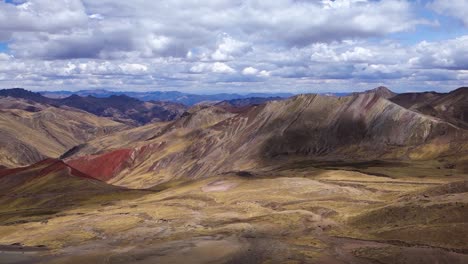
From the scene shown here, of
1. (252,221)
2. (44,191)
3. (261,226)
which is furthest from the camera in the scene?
(44,191)

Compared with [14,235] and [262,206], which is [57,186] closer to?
[14,235]

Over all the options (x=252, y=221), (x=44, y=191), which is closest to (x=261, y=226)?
(x=252, y=221)

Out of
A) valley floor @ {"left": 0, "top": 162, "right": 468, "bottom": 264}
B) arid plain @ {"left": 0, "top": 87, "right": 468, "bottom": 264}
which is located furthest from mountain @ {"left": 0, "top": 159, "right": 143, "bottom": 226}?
valley floor @ {"left": 0, "top": 162, "right": 468, "bottom": 264}

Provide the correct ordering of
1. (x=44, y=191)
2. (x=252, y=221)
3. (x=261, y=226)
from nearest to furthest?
1. (x=261, y=226)
2. (x=252, y=221)
3. (x=44, y=191)

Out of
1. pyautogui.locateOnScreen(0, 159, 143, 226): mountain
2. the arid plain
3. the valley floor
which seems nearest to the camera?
the valley floor

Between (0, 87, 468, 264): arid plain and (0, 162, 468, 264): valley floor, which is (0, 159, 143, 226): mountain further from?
(0, 162, 468, 264): valley floor

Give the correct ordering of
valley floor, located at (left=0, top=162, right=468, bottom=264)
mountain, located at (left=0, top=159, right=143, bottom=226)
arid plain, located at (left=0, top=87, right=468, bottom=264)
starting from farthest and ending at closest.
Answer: mountain, located at (left=0, top=159, right=143, bottom=226) → arid plain, located at (left=0, top=87, right=468, bottom=264) → valley floor, located at (left=0, top=162, right=468, bottom=264)

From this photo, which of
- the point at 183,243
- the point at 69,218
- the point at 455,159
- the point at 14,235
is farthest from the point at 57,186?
the point at 455,159

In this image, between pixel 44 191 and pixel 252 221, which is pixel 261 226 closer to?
pixel 252 221

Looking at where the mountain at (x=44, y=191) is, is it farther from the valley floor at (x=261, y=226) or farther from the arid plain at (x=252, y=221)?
the valley floor at (x=261, y=226)

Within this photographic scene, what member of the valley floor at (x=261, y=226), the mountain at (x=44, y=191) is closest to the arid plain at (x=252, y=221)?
the valley floor at (x=261, y=226)
